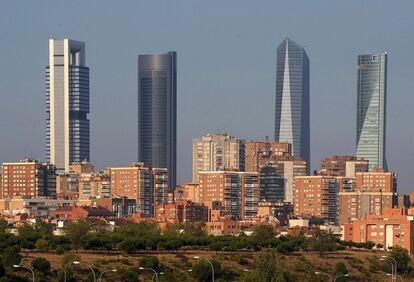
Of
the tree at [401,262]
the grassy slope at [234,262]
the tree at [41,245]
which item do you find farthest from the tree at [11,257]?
the tree at [401,262]

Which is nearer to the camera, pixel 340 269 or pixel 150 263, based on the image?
pixel 150 263

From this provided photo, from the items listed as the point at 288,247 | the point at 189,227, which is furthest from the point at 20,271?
the point at 189,227

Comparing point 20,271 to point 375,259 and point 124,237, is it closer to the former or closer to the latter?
point 124,237

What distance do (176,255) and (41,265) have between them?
21.8 m

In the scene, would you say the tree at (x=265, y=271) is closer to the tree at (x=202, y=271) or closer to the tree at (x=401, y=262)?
the tree at (x=202, y=271)

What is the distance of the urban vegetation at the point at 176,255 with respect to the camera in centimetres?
11381

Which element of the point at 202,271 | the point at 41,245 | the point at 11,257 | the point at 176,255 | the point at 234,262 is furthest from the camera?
the point at 176,255

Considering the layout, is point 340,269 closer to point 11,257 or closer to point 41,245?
point 41,245

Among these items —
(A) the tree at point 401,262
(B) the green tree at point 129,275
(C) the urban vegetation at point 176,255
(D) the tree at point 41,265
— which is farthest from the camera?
(A) the tree at point 401,262

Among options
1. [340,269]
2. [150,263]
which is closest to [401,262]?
[340,269]

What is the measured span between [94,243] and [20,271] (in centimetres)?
2480

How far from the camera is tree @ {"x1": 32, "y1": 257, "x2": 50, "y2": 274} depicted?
112250 mm

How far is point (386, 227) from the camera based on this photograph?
199375mm

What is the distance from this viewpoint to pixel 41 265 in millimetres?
112688
